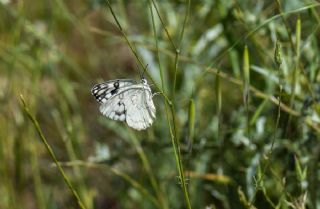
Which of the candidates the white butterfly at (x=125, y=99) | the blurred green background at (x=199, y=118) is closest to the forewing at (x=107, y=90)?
the white butterfly at (x=125, y=99)

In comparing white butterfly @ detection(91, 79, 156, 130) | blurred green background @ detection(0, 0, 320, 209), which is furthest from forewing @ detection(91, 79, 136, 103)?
blurred green background @ detection(0, 0, 320, 209)

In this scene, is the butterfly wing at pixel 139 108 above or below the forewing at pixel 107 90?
below

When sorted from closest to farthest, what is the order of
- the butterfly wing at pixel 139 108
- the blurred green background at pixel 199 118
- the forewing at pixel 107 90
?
the butterfly wing at pixel 139 108 → the forewing at pixel 107 90 → the blurred green background at pixel 199 118

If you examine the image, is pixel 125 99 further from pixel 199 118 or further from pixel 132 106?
pixel 199 118

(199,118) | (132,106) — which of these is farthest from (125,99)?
(199,118)

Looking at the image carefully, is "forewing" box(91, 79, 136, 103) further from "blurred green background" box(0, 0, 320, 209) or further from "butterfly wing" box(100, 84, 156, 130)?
"blurred green background" box(0, 0, 320, 209)

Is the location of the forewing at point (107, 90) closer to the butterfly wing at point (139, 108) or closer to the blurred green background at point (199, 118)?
the butterfly wing at point (139, 108)

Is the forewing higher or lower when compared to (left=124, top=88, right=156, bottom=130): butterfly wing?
higher

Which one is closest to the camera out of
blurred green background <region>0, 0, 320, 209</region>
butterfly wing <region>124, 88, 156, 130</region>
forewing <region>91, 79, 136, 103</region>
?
butterfly wing <region>124, 88, 156, 130</region>
